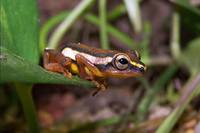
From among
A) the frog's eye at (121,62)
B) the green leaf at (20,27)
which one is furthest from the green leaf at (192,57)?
the green leaf at (20,27)

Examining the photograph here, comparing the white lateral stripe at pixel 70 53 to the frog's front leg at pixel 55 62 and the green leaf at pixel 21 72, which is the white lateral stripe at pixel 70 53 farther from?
the green leaf at pixel 21 72

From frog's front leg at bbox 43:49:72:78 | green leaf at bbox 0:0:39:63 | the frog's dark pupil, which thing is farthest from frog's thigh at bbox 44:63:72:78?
the frog's dark pupil

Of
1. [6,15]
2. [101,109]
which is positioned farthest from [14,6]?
[101,109]

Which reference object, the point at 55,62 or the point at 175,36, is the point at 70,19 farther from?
the point at 55,62

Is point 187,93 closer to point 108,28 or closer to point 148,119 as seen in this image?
point 148,119

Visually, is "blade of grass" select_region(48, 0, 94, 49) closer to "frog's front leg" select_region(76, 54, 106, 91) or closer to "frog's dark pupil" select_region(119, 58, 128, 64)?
"frog's front leg" select_region(76, 54, 106, 91)

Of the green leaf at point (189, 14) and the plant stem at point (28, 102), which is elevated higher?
the green leaf at point (189, 14)
